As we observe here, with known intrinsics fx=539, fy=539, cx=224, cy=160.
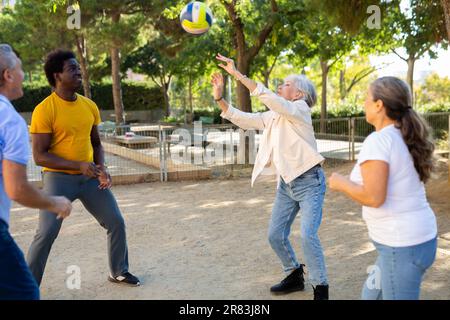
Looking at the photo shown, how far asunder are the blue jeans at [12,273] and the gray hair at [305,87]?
2585 mm

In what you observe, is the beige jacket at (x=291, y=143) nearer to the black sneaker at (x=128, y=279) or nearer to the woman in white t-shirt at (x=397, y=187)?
the woman in white t-shirt at (x=397, y=187)

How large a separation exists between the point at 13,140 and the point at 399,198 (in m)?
1.93

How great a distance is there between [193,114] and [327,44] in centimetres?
1677

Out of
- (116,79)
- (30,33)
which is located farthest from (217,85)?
(30,33)

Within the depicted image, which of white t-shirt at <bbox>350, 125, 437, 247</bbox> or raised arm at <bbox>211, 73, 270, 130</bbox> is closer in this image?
white t-shirt at <bbox>350, 125, 437, 247</bbox>

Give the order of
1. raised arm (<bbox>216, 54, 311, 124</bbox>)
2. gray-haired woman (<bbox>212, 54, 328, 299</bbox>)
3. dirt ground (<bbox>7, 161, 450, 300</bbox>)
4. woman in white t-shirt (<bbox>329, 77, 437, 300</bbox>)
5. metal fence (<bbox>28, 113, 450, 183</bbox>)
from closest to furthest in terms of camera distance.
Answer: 1. woman in white t-shirt (<bbox>329, 77, 437, 300</bbox>)
2. raised arm (<bbox>216, 54, 311, 124</bbox>)
3. gray-haired woman (<bbox>212, 54, 328, 299</bbox>)
4. dirt ground (<bbox>7, 161, 450, 300</bbox>)
5. metal fence (<bbox>28, 113, 450, 183</bbox>)

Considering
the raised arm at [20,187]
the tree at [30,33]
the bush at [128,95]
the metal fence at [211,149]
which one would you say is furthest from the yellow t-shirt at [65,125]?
the bush at [128,95]

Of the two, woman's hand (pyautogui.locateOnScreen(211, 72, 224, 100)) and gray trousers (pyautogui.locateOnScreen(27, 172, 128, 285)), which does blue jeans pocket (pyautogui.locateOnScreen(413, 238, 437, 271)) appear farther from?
gray trousers (pyautogui.locateOnScreen(27, 172, 128, 285))

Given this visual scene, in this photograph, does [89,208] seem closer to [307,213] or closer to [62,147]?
[62,147]

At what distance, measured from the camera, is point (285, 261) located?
4.75m

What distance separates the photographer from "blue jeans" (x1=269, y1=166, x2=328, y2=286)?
4.26m

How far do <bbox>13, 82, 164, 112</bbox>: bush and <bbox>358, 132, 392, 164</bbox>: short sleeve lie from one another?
126 feet

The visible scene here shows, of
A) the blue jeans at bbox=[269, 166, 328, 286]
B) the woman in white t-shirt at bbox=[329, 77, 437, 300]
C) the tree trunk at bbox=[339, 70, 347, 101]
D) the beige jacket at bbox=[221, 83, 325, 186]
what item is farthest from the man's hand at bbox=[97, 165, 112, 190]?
the tree trunk at bbox=[339, 70, 347, 101]

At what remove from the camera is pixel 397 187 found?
2732 mm
